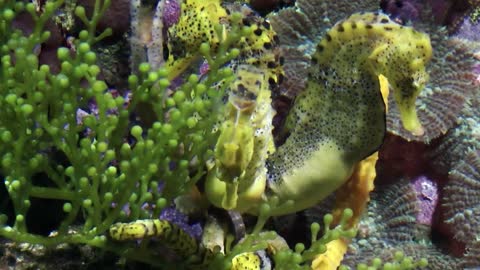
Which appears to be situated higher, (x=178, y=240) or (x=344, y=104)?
(x=344, y=104)

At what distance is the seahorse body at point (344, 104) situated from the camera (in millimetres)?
2047

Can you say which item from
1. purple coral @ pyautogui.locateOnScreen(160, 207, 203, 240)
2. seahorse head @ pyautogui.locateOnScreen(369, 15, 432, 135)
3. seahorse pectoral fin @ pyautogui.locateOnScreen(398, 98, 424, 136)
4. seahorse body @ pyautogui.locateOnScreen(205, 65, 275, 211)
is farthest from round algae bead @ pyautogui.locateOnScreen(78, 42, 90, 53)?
seahorse pectoral fin @ pyautogui.locateOnScreen(398, 98, 424, 136)

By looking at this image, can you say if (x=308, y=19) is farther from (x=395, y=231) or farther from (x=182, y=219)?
(x=182, y=219)

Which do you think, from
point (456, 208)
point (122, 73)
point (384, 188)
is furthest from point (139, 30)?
point (456, 208)

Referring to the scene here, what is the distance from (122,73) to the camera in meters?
2.73

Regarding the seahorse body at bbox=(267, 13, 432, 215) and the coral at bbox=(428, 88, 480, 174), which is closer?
the seahorse body at bbox=(267, 13, 432, 215)

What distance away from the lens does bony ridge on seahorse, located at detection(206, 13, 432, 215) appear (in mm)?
2045

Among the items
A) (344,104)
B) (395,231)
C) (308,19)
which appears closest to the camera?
(344,104)

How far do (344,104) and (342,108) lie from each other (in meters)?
0.02

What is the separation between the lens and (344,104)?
2.23 meters

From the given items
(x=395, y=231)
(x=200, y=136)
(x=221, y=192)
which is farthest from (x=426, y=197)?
(x=200, y=136)

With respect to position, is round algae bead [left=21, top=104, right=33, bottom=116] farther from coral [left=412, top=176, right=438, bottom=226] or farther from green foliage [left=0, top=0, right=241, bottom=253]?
coral [left=412, top=176, right=438, bottom=226]

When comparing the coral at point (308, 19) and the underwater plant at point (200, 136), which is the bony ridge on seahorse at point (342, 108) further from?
the coral at point (308, 19)

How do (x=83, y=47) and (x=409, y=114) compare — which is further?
(x=409, y=114)
